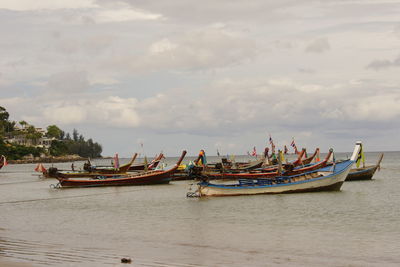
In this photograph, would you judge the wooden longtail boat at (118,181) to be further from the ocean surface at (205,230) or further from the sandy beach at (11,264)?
the sandy beach at (11,264)

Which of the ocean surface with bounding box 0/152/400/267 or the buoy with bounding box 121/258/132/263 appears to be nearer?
the buoy with bounding box 121/258/132/263

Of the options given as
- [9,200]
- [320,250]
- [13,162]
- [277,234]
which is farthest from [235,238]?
[13,162]

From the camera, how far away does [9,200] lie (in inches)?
1647

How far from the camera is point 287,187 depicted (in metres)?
38.4

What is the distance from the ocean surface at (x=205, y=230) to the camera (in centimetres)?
1747

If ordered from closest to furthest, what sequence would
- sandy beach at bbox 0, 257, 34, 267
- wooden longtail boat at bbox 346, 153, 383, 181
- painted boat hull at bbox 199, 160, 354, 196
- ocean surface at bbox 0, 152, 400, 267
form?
sandy beach at bbox 0, 257, 34, 267, ocean surface at bbox 0, 152, 400, 267, painted boat hull at bbox 199, 160, 354, 196, wooden longtail boat at bbox 346, 153, 383, 181

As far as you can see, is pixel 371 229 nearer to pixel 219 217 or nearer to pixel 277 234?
pixel 277 234

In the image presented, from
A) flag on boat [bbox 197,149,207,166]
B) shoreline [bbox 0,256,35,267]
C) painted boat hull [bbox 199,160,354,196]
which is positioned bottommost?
shoreline [bbox 0,256,35,267]

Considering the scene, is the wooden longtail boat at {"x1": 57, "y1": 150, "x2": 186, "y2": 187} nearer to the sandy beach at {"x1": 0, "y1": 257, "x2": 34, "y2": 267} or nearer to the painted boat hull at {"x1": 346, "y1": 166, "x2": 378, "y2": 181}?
the painted boat hull at {"x1": 346, "y1": 166, "x2": 378, "y2": 181}

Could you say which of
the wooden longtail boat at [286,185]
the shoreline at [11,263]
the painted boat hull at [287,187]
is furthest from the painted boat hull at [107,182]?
the shoreline at [11,263]

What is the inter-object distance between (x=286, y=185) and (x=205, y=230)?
49.5 feet

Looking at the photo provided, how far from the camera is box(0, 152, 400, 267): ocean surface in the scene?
1747 cm

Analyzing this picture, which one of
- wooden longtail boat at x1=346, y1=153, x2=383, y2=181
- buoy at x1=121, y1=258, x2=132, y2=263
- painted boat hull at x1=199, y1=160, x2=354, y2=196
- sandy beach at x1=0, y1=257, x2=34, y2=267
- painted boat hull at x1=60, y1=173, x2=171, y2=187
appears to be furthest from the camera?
wooden longtail boat at x1=346, y1=153, x2=383, y2=181

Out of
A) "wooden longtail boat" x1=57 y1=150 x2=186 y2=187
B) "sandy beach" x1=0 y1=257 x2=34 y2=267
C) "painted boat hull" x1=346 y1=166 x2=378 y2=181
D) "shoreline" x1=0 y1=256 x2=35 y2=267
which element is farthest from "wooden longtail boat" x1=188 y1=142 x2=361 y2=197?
"sandy beach" x1=0 y1=257 x2=34 y2=267
